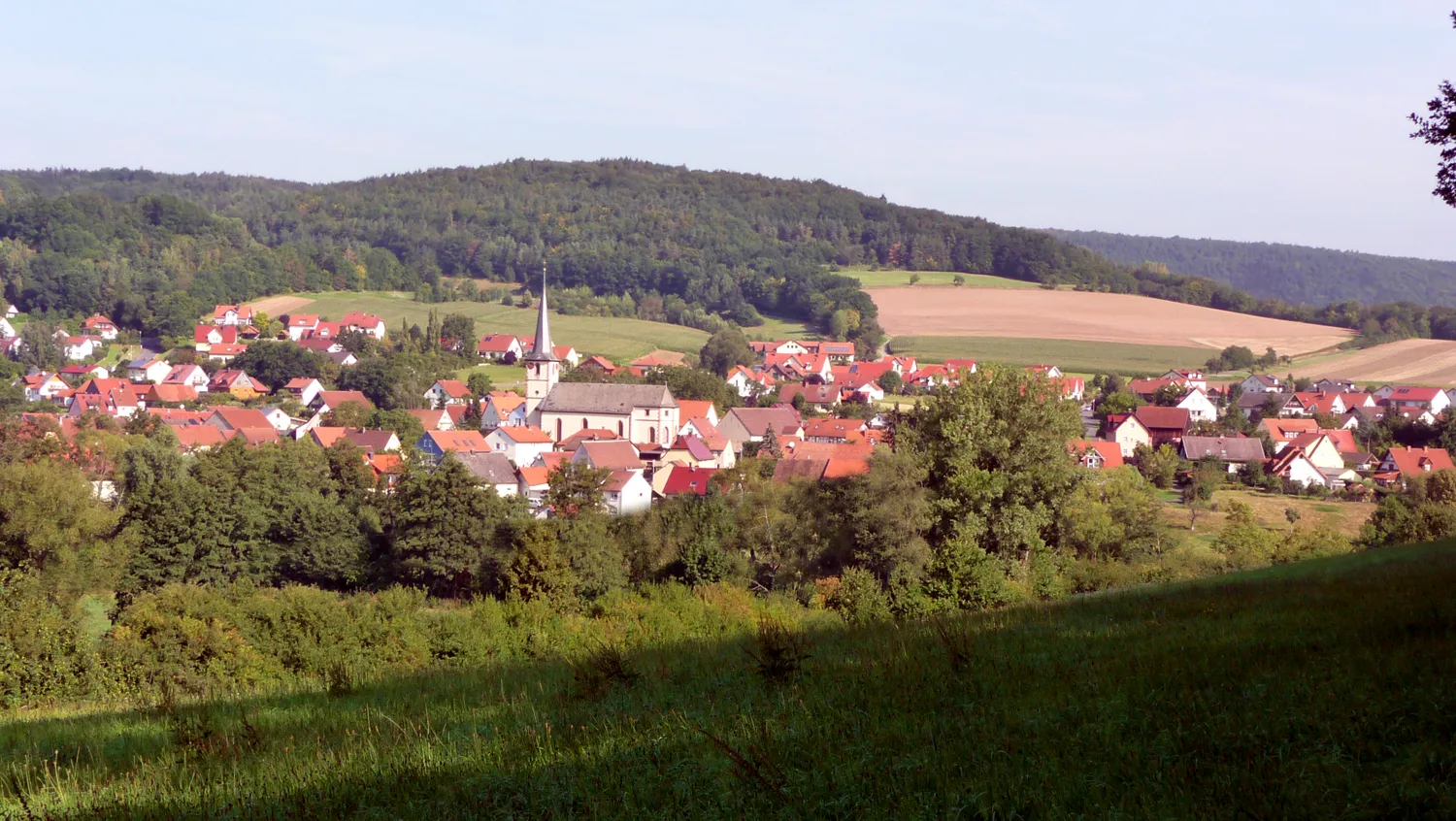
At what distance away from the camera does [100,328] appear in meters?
134

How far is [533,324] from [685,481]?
267ft

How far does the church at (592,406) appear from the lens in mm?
82125

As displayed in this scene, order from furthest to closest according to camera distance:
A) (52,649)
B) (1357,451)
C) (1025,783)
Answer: (1357,451)
(52,649)
(1025,783)

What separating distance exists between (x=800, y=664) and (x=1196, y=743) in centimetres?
343

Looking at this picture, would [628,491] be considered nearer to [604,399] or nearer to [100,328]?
[604,399]

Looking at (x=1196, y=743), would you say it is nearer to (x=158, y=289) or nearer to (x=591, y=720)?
(x=591, y=720)

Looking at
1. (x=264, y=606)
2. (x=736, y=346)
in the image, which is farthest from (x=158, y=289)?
(x=264, y=606)

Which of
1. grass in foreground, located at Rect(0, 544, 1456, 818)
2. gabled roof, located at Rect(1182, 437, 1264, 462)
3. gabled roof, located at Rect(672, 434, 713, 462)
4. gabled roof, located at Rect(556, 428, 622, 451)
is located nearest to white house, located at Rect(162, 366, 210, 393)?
gabled roof, located at Rect(556, 428, 622, 451)

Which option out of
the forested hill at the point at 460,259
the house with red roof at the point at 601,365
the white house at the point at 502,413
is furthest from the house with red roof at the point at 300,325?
the white house at the point at 502,413

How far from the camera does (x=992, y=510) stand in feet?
97.1

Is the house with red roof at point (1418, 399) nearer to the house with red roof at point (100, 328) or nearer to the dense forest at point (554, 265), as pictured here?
the dense forest at point (554, 265)

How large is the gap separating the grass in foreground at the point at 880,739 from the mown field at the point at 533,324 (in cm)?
11261

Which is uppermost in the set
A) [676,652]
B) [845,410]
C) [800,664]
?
[800,664]

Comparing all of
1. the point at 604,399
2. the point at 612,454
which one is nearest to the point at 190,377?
the point at 604,399
